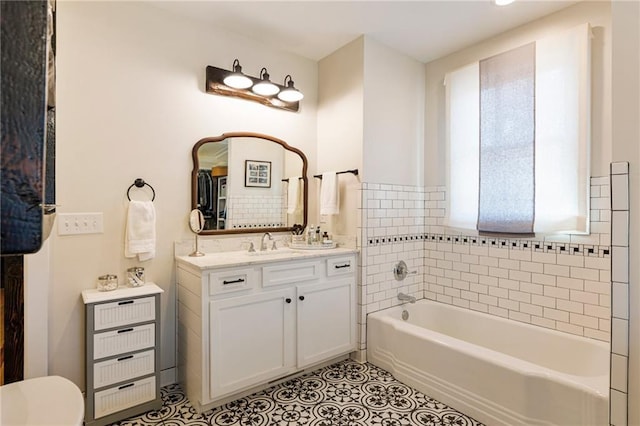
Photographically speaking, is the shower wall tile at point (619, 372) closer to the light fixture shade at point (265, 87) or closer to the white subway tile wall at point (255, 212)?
the white subway tile wall at point (255, 212)

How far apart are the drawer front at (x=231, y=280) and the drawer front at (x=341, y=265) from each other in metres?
0.64

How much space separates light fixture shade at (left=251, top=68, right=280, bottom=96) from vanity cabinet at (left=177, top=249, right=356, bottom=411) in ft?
4.50

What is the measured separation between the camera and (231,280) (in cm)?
214

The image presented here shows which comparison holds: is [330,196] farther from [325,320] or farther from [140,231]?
[140,231]

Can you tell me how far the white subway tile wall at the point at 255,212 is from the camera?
2.72m

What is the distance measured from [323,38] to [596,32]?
6.26 feet

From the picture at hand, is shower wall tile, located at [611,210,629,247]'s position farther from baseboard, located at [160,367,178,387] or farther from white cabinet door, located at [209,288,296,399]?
baseboard, located at [160,367,178,387]

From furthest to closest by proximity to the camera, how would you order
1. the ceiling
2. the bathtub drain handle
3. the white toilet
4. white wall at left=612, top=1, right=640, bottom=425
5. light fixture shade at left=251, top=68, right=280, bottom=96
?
the bathtub drain handle
light fixture shade at left=251, top=68, right=280, bottom=96
the ceiling
white wall at left=612, top=1, right=640, bottom=425
the white toilet

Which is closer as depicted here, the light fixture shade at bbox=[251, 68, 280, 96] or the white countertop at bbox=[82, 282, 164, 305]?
the white countertop at bbox=[82, 282, 164, 305]

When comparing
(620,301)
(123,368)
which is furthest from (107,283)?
(620,301)

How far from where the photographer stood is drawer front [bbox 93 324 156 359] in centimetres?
190

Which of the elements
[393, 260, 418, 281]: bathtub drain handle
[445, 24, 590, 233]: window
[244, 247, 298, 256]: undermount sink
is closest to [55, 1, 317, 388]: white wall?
[244, 247, 298, 256]: undermount sink

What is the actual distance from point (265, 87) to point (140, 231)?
144 centimetres

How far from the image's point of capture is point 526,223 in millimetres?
2520
